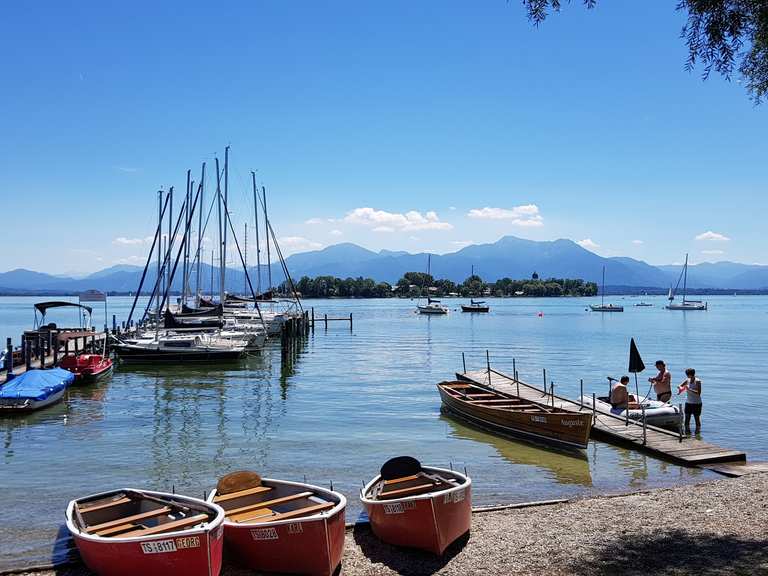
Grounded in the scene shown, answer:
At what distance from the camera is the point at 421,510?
10781 mm

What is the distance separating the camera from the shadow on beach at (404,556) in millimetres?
10398

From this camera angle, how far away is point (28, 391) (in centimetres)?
2669

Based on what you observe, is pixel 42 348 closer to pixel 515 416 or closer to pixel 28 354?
pixel 28 354

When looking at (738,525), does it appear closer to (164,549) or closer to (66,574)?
(164,549)

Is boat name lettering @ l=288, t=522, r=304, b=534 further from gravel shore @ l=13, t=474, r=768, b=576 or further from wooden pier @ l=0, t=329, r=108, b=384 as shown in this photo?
wooden pier @ l=0, t=329, r=108, b=384

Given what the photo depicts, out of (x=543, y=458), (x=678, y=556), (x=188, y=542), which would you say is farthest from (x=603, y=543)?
(x=543, y=458)

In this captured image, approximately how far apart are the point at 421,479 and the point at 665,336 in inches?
2983

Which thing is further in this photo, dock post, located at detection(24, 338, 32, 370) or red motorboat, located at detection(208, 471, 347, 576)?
dock post, located at detection(24, 338, 32, 370)

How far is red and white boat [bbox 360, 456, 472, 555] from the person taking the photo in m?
10.8

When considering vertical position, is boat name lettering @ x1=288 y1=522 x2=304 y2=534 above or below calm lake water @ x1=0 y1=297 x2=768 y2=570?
above

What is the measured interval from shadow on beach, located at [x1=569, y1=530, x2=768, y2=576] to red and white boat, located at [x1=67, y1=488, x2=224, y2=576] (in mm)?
5331

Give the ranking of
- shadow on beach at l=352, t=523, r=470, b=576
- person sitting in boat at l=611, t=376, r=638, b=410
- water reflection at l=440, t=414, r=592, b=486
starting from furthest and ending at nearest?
1. person sitting in boat at l=611, t=376, r=638, b=410
2. water reflection at l=440, t=414, r=592, b=486
3. shadow on beach at l=352, t=523, r=470, b=576

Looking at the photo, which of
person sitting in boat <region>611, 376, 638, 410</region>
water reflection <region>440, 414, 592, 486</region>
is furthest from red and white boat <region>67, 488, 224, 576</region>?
person sitting in boat <region>611, 376, 638, 410</region>

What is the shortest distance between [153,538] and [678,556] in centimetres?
787
